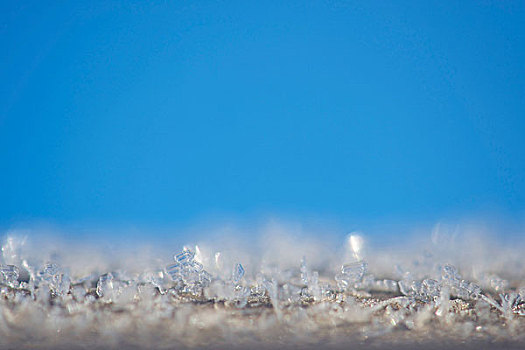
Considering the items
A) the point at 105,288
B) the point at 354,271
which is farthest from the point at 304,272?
the point at 105,288

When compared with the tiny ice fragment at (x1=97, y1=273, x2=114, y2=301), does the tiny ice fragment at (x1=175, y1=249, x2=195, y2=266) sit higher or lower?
higher

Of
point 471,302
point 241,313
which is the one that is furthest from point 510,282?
point 241,313

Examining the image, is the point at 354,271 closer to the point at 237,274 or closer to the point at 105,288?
the point at 237,274

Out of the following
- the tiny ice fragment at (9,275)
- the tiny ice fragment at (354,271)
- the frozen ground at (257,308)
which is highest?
the tiny ice fragment at (9,275)

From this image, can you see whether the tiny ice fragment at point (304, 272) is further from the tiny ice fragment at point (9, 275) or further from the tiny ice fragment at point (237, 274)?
the tiny ice fragment at point (9, 275)

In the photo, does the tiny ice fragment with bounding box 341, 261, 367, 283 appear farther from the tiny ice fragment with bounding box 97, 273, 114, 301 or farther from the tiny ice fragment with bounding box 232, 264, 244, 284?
the tiny ice fragment with bounding box 97, 273, 114, 301

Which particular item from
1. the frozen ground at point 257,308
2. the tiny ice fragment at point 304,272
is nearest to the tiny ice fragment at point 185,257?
the frozen ground at point 257,308

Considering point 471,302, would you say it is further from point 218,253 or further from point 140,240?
point 140,240

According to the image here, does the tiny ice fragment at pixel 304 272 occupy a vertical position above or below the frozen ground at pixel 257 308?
above

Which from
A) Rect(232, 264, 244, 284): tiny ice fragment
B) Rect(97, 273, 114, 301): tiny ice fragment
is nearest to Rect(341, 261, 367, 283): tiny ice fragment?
Rect(232, 264, 244, 284): tiny ice fragment
